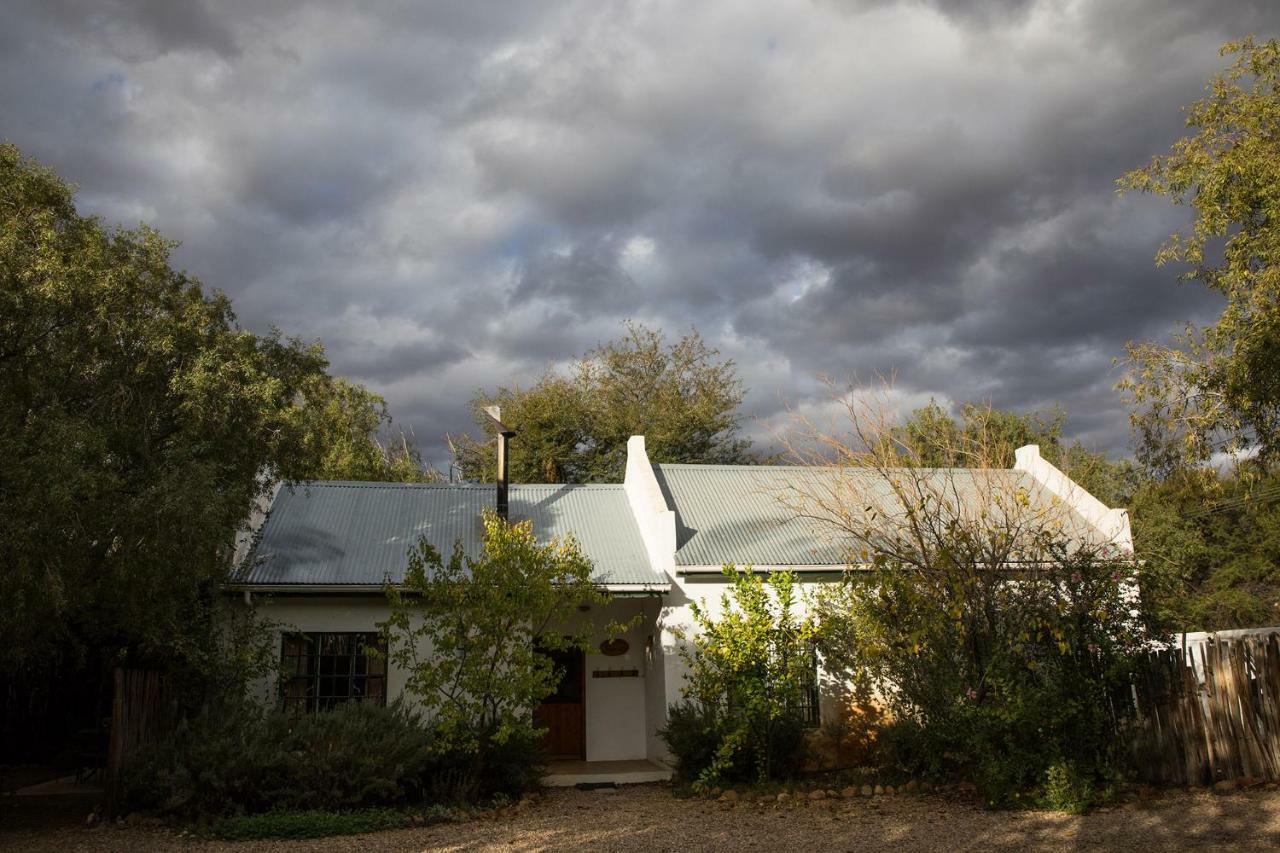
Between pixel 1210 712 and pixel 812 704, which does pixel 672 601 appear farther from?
pixel 1210 712

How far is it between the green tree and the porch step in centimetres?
218

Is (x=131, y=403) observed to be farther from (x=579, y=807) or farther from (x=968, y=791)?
(x=968, y=791)

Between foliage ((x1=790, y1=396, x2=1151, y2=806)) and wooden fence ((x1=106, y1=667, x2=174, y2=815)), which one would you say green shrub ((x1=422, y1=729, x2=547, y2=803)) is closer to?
wooden fence ((x1=106, y1=667, x2=174, y2=815))

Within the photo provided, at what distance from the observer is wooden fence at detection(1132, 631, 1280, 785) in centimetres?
970

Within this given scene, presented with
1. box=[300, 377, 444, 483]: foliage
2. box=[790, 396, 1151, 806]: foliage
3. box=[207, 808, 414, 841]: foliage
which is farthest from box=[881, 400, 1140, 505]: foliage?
box=[300, 377, 444, 483]: foliage

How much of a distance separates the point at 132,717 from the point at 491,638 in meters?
4.03

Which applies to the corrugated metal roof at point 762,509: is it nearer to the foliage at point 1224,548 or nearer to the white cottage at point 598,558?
the white cottage at point 598,558

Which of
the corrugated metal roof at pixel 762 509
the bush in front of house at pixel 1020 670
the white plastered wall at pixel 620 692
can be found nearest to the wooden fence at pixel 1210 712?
the bush in front of house at pixel 1020 670

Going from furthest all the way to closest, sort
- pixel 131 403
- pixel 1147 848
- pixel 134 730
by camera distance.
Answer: pixel 131 403
pixel 134 730
pixel 1147 848

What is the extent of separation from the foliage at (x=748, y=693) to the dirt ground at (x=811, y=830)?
1.22m

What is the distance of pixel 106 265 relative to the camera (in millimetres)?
10898

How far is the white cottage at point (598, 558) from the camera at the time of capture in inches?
538

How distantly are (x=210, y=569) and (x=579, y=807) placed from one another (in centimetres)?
528

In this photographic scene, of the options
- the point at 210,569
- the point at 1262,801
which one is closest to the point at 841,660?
the point at 1262,801
